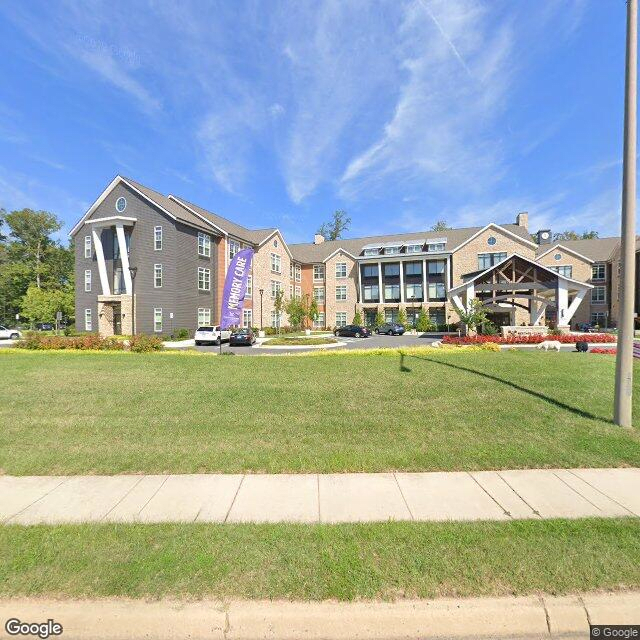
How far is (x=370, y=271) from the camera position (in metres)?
47.5

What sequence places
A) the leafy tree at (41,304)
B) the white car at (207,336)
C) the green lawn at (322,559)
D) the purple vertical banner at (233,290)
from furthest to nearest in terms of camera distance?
the leafy tree at (41,304) < the white car at (207,336) < the purple vertical banner at (233,290) < the green lawn at (322,559)

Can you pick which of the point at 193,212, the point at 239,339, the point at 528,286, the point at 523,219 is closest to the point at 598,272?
the point at 523,219

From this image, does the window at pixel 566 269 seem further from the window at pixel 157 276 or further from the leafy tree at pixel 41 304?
the leafy tree at pixel 41 304

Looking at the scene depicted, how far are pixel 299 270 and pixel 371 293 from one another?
11200mm

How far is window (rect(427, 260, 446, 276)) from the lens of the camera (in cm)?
4369

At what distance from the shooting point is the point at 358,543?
3.28 m

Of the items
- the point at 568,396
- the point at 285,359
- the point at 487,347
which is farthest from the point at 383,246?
the point at 568,396

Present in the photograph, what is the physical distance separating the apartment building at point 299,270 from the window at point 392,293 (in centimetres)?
14

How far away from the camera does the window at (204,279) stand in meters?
32.5

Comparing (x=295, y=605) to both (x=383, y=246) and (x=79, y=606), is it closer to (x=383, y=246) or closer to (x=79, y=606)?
(x=79, y=606)

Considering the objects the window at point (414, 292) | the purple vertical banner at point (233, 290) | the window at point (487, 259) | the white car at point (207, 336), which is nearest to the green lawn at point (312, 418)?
the purple vertical banner at point (233, 290)

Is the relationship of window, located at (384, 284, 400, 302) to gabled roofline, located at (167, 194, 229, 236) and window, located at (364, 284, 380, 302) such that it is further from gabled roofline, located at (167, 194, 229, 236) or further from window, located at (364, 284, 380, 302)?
gabled roofline, located at (167, 194, 229, 236)

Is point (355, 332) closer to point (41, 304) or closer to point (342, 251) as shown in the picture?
point (342, 251)

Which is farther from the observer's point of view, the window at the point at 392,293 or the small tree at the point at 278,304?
the window at the point at 392,293
